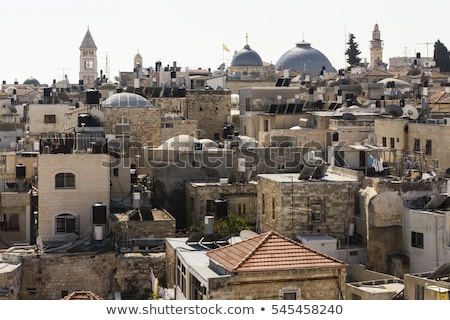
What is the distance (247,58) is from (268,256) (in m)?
38.7

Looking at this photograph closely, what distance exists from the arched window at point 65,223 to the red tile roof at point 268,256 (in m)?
5.01

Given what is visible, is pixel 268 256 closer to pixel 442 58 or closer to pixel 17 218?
pixel 17 218

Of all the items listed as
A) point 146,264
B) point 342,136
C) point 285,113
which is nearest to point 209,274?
point 146,264

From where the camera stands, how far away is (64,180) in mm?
14500

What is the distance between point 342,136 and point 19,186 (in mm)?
8787

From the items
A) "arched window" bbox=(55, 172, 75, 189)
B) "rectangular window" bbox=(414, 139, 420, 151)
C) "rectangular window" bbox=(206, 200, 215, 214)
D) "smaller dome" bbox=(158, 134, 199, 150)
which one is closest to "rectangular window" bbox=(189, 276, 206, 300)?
"arched window" bbox=(55, 172, 75, 189)

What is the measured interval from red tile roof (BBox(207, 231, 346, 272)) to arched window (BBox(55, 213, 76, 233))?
501 cm

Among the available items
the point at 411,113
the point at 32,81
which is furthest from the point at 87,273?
the point at 32,81

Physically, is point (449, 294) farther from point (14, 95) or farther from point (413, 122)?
point (14, 95)

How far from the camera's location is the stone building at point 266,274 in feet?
29.6

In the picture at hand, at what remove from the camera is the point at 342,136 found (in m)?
22.7

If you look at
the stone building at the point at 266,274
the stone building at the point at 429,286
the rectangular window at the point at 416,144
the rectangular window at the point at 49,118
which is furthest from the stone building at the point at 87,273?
the rectangular window at the point at 49,118

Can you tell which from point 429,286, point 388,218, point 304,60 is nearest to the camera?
point 429,286

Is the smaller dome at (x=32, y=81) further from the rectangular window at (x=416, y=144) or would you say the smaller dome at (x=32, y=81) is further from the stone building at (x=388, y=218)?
the stone building at (x=388, y=218)
